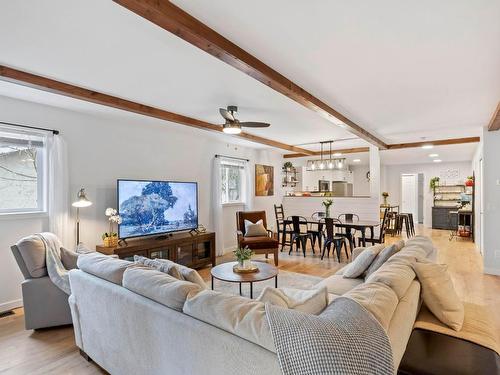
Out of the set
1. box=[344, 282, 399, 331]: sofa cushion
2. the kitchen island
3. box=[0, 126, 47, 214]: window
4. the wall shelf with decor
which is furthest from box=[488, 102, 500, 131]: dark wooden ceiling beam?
box=[0, 126, 47, 214]: window

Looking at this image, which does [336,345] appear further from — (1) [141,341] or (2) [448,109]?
(2) [448,109]

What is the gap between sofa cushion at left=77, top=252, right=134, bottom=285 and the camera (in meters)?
2.00

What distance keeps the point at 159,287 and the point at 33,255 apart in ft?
6.68

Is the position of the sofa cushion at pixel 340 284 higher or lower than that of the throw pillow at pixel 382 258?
lower

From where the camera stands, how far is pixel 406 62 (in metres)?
2.57

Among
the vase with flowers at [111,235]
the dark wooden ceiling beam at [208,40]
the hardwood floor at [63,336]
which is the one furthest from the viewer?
the vase with flowers at [111,235]

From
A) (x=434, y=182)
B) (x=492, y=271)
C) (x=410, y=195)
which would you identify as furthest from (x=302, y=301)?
(x=410, y=195)

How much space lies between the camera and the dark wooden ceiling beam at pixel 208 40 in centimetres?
168

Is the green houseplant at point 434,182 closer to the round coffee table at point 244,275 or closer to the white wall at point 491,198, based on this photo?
the white wall at point 491,198

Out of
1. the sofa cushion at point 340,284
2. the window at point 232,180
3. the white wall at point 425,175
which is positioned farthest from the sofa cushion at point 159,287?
the white wall at point 425,175

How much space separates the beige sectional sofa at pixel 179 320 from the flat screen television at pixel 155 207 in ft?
6.46

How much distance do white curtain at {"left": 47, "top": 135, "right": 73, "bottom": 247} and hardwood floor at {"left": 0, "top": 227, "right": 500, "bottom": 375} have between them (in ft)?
3.27

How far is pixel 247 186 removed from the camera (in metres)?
7.02

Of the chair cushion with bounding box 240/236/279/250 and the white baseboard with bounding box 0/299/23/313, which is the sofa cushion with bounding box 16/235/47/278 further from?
the chair cushion with bounding box 240/236/279/250
